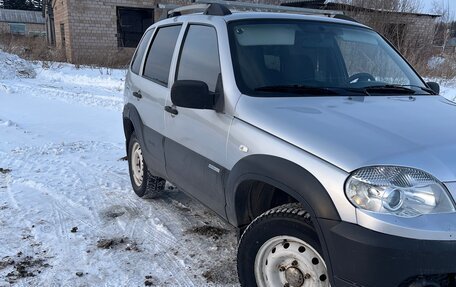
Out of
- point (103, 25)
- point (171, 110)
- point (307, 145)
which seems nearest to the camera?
point (307, 145)

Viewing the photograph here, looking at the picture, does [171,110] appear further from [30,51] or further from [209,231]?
[30,51]

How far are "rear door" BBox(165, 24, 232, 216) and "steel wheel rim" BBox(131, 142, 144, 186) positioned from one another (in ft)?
3.65

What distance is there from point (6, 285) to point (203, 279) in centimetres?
148

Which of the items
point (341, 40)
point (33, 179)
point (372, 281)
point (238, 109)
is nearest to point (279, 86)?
point (238, 109)

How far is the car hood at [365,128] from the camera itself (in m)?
2.24

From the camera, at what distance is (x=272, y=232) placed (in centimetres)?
265

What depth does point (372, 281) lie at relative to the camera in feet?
7.13

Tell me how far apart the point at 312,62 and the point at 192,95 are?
1.03 m

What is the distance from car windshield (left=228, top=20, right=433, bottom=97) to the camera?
324cm

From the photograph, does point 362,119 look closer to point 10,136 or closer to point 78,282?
point 78,282

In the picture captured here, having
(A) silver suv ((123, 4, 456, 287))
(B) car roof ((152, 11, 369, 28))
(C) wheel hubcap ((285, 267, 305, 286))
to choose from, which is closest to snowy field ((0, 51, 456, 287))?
(A) silver suv ((123, 4, 456, 287))

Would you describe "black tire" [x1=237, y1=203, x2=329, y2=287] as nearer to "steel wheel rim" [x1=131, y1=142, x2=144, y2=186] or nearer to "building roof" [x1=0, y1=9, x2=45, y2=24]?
"steel wheel rim" [x1=131, y1=142, x2=144, y2=186]

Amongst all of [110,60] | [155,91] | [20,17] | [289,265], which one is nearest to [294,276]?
[289,265]

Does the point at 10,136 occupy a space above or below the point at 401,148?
below
